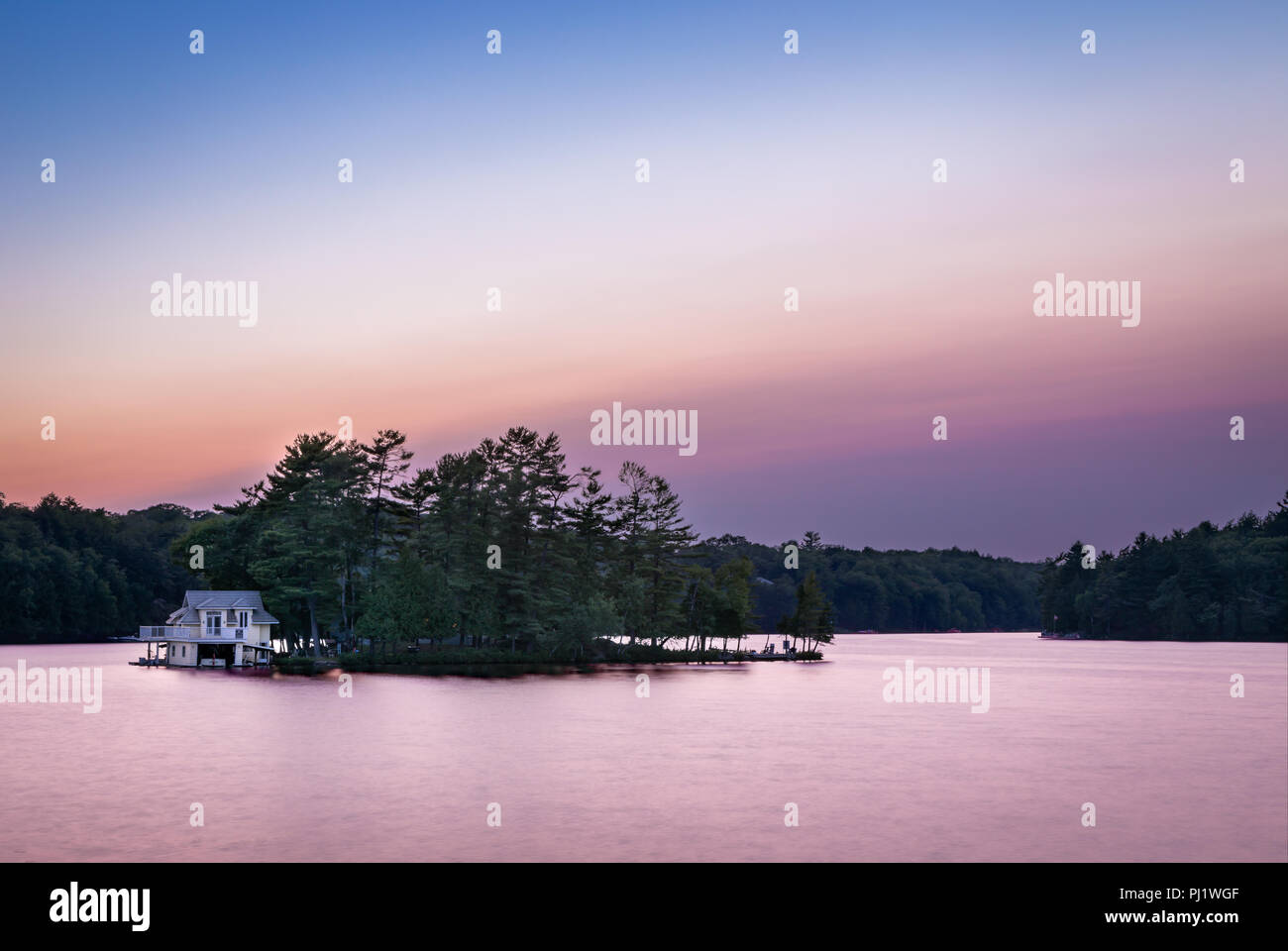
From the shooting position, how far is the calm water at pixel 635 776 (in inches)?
1116

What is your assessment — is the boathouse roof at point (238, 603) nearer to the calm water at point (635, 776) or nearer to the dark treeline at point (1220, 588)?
the calm water at point (635, 776)

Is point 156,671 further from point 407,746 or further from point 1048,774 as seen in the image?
point 1048,774

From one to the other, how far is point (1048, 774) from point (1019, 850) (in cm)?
1390

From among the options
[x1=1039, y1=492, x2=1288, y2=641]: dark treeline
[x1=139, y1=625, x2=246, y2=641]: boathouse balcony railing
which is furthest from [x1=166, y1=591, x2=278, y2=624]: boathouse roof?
[x1=1039, y1=492, x2=1288, y2=641]: dark treeline

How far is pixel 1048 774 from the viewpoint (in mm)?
40250

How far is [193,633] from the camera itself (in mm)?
99625

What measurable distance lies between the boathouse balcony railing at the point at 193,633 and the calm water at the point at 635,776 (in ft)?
68.4

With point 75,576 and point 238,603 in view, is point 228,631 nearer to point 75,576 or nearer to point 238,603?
point 238,603

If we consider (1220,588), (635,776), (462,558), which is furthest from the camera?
(1220,588)

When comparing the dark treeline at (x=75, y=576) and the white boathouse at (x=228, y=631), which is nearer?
→ the white boathouse at (x=228, y=631)

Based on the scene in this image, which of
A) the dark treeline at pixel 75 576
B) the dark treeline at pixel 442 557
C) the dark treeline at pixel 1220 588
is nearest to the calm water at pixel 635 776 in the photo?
the dark treeline at pixel 442 557

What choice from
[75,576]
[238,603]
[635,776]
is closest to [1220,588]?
[238,603]

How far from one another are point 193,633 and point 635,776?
73.0m
